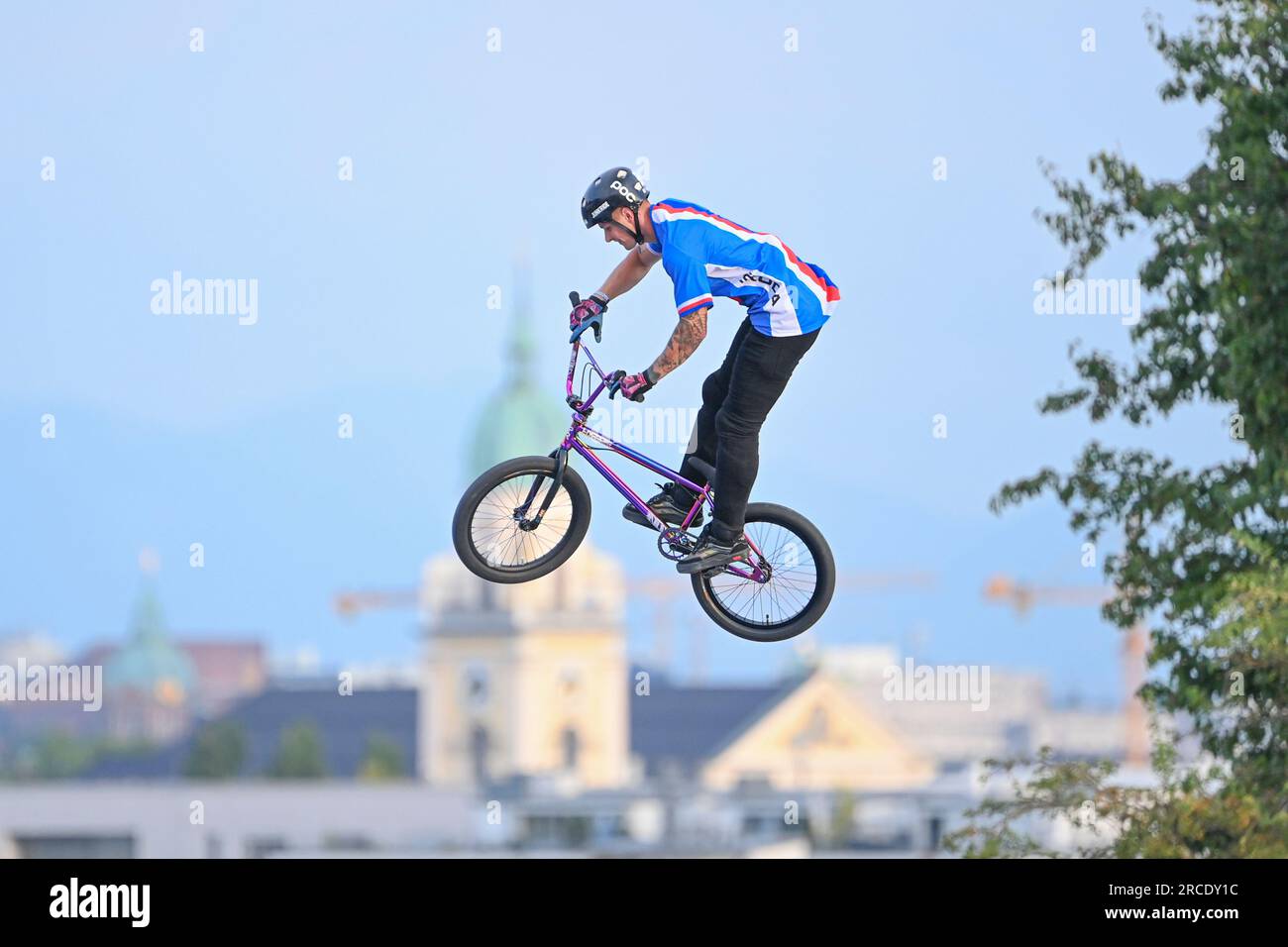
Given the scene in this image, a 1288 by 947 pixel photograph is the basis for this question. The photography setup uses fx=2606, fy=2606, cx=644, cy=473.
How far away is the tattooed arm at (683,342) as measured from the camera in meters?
16.4

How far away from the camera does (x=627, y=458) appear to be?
56.4 feet

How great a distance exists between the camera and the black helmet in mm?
16406

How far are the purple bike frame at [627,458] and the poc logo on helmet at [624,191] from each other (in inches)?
43.8

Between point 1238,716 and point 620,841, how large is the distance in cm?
13386

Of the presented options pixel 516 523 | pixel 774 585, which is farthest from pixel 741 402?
pixel 516 523

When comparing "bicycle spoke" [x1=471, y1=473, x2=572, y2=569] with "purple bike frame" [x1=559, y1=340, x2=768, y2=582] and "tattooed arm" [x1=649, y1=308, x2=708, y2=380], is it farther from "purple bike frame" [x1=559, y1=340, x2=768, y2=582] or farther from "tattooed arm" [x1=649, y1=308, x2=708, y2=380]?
"tattooed arm" [x1=649, y1=308, x2=708, y2=380]

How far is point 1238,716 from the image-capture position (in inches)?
1304

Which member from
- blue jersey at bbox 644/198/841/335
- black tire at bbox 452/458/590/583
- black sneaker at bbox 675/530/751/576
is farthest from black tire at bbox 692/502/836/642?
blue jersey at bbox 644/198/841/335

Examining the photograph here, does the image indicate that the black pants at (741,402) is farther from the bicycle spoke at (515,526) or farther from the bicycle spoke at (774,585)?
the bicycle spoke at (515,526)

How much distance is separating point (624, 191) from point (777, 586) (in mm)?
2945

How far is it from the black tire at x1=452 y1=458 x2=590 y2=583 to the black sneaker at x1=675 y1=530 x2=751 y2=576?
737 mm
